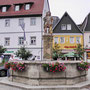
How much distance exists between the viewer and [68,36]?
30.9m

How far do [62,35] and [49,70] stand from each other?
22912 millimetres

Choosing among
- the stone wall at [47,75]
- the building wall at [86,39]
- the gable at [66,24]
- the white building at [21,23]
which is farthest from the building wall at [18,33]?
the stone wall at [47,75]

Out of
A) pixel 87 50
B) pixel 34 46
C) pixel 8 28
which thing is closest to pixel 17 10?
pixel 8 28

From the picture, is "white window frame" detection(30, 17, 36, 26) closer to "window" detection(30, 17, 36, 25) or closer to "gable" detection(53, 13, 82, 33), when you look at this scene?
"window" detection(30, 17, 36, 25)

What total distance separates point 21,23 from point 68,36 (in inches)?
372

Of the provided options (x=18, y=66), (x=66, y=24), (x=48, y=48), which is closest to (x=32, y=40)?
(x=66, y=24)

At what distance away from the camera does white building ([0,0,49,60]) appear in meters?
27.5

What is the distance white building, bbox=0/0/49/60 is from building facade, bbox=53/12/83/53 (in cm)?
481

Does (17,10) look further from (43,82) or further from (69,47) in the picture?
(43,82)

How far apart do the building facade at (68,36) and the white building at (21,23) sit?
481 centimetres

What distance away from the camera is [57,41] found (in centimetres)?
3103

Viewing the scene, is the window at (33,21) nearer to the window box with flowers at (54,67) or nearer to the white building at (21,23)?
the white building at (21,23)

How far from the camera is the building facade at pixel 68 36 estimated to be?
30719 mm

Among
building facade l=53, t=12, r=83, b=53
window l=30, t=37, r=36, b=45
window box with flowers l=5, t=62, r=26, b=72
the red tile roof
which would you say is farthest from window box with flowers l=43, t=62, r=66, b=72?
building facade l=53, t=12, r=83, b=53
